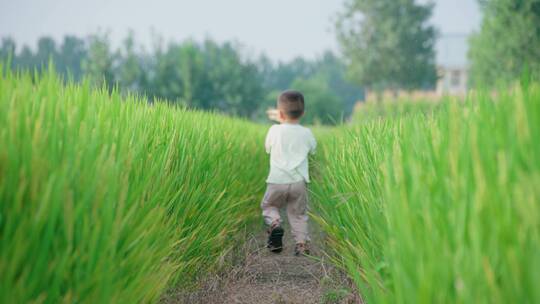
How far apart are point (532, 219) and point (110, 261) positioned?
3.51 feet

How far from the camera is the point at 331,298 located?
2531 millimetres

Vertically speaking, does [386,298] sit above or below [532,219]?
below

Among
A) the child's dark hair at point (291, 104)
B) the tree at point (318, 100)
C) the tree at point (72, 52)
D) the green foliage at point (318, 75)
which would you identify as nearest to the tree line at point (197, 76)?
the tree at point (318, 100)

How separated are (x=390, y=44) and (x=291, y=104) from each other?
35739 millimetres

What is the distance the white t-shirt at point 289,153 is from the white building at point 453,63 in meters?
41.0

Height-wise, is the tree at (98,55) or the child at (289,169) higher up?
the tree at (98,55)

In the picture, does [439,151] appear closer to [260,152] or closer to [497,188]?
[497,188]

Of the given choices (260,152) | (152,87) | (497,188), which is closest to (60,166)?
(497,188)

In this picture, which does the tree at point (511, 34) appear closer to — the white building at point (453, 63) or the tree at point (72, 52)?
the white building at point (453, 63)

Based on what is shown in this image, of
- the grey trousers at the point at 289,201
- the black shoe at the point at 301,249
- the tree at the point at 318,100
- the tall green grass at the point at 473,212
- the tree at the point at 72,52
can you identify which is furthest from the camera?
the tree at the point at 72,52

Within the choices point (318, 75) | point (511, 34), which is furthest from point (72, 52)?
point (511, 34)

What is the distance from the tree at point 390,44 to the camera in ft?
126

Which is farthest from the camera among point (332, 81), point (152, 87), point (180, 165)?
point (332, 81)

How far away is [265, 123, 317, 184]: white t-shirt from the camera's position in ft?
13.3
